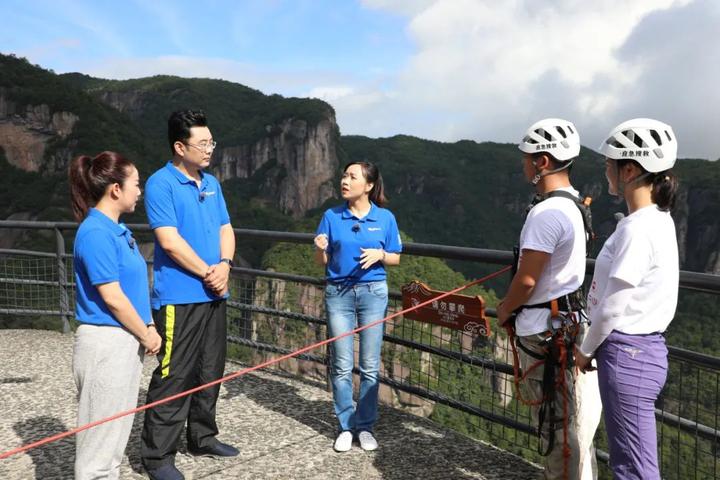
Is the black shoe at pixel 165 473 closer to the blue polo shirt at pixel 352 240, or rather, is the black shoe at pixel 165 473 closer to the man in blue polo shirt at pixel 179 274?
the man in blue polo shirt at pixel 179 274

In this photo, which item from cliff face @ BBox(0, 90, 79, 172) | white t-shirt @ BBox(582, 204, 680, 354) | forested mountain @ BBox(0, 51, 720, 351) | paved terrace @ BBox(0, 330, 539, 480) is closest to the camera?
white t-shirt @ BBox(582, 204, 680, 354)

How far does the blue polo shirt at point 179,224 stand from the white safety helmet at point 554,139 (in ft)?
6.10

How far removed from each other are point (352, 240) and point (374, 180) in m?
0.43

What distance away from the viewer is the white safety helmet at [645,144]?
2.25 metres

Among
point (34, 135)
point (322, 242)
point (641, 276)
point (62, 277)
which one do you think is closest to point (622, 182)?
point (641, 276)

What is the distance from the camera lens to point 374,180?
13.3 ft

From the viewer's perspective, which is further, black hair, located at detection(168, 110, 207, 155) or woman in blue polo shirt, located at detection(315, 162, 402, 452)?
woman in blue polo shirt, located at detection(315, 162, 402, 452)

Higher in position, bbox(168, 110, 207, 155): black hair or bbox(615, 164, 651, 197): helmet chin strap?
bbox(168, 110, 207, 155): black hair

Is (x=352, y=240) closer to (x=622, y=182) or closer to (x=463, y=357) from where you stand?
(x=463, y=357)

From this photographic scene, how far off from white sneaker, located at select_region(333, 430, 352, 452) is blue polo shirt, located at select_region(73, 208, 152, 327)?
1.69 meters

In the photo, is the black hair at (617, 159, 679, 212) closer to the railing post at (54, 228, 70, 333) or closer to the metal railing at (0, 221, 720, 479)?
the metal railing at (0, 221, 720, 479)

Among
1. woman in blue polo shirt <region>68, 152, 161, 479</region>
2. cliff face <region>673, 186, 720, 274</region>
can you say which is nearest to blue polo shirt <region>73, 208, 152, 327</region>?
woman in blue polo shirt <region>68, 152, 161, 479</region>

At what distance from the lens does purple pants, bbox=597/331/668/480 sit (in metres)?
2.23

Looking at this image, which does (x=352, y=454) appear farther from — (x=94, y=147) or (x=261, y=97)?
(x=261, y=97)
